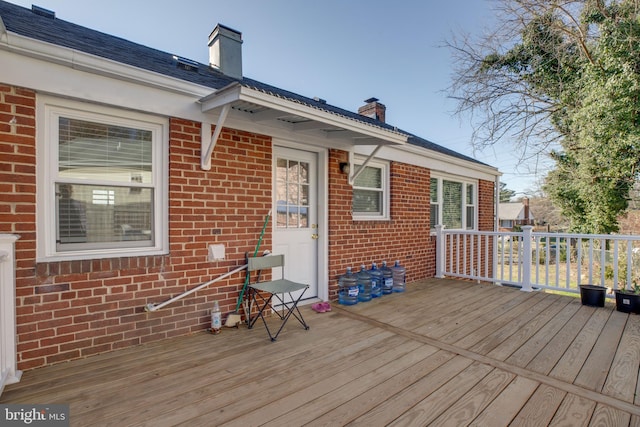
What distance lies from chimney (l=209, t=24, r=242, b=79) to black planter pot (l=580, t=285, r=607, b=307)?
19.2 ft

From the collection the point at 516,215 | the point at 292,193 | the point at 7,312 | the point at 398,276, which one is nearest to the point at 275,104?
the point at 292,193

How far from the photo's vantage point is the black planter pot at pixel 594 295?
13.8 feet

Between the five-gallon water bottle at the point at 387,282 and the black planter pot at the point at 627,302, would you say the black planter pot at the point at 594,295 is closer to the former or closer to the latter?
the black planter pot at the point at 627,302

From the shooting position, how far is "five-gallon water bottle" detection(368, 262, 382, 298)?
4727 mm

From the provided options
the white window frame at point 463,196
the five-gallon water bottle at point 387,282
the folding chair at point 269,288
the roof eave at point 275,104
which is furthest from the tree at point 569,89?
the folding chair at point 269,288

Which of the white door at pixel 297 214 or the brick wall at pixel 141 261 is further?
the white door at pixel 297 214

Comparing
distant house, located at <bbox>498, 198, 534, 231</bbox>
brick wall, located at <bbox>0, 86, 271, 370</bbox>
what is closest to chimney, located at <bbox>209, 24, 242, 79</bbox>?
brick wall, located at <bbox>0, 86, 271, 370</bbox>

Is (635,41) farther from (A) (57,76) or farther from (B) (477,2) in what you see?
(A) (57,76)

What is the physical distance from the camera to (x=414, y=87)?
33.6 feet

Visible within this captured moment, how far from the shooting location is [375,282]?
15.7 feet

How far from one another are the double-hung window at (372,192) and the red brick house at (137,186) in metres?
0.62

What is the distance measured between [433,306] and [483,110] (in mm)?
6784

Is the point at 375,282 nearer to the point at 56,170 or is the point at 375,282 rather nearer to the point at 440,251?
the point at 440,251

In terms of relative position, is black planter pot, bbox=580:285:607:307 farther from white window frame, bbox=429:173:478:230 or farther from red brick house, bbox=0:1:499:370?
red brick house, bbox=0:1:499:370
